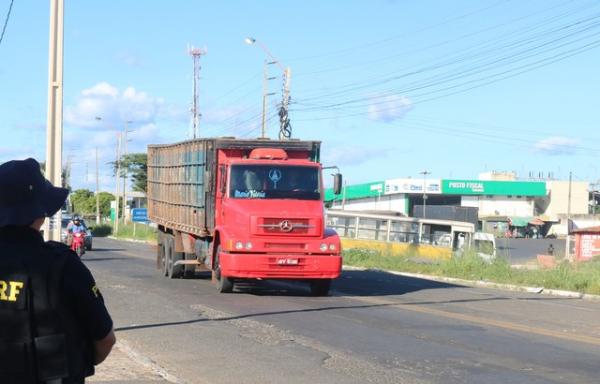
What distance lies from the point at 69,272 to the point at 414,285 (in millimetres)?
21097

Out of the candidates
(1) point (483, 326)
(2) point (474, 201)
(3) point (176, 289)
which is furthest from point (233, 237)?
(2) point (474, 201)

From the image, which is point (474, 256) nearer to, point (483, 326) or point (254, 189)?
point (254, 189)

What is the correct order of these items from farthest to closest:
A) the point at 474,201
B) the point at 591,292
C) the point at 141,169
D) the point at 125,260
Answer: the point at 141,169 → the point at 474,201 → the point at 125,260 → the point at 591,292

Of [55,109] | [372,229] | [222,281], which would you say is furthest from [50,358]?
[372,229]

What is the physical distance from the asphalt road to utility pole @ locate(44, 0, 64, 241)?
229cm

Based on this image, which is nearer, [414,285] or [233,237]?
[233,237]

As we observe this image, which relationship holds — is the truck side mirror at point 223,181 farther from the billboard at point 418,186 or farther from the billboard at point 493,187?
the billboard at point 493,187

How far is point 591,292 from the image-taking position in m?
23.0

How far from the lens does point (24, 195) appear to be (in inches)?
144

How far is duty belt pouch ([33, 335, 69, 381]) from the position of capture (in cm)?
342

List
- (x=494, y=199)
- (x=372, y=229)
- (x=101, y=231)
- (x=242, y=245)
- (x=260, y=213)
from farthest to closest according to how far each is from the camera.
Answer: (x=494, y=199)
(x=101, y=231)
(x=372, y=229)
(x=260, y=213)
(x=242, y=245)

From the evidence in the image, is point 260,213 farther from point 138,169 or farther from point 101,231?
point 138,169

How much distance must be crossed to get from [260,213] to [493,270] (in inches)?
496


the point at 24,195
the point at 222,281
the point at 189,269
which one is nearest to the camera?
the point at 24,195
